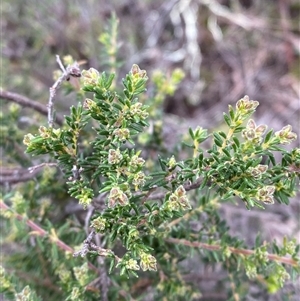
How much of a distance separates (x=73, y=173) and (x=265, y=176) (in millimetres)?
525

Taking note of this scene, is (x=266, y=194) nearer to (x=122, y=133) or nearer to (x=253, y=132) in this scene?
(x=253, y=132)

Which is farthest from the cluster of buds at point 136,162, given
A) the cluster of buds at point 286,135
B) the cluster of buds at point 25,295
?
the cluster of buds at point 25,295

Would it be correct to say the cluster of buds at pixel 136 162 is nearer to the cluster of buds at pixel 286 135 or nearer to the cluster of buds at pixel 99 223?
the cluster of buds at pixel 99 223

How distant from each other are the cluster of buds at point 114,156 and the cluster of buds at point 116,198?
0.07 meters

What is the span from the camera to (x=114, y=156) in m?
1.03

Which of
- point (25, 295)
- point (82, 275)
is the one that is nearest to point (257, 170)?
point (82, 275)

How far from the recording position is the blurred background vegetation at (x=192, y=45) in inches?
118

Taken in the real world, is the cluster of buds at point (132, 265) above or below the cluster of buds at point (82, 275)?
below

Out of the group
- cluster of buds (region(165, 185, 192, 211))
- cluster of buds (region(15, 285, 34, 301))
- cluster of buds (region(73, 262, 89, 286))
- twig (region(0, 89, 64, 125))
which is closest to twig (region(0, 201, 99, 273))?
cluster of buds (region(73, 262, 89, 286))

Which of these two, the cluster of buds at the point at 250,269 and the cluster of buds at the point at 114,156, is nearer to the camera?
the cluster of buds at the point at 114,156

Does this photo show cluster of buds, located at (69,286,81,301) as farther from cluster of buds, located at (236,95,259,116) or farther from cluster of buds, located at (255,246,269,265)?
cluster of buds, located at (236,95,259,116)

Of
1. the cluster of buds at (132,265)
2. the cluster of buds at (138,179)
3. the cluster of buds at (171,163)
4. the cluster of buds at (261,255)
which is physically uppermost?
the cluster of buds at (171,163)

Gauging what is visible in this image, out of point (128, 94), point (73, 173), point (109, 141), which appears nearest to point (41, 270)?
point (73, 173)

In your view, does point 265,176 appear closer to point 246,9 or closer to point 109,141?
point 109,141
